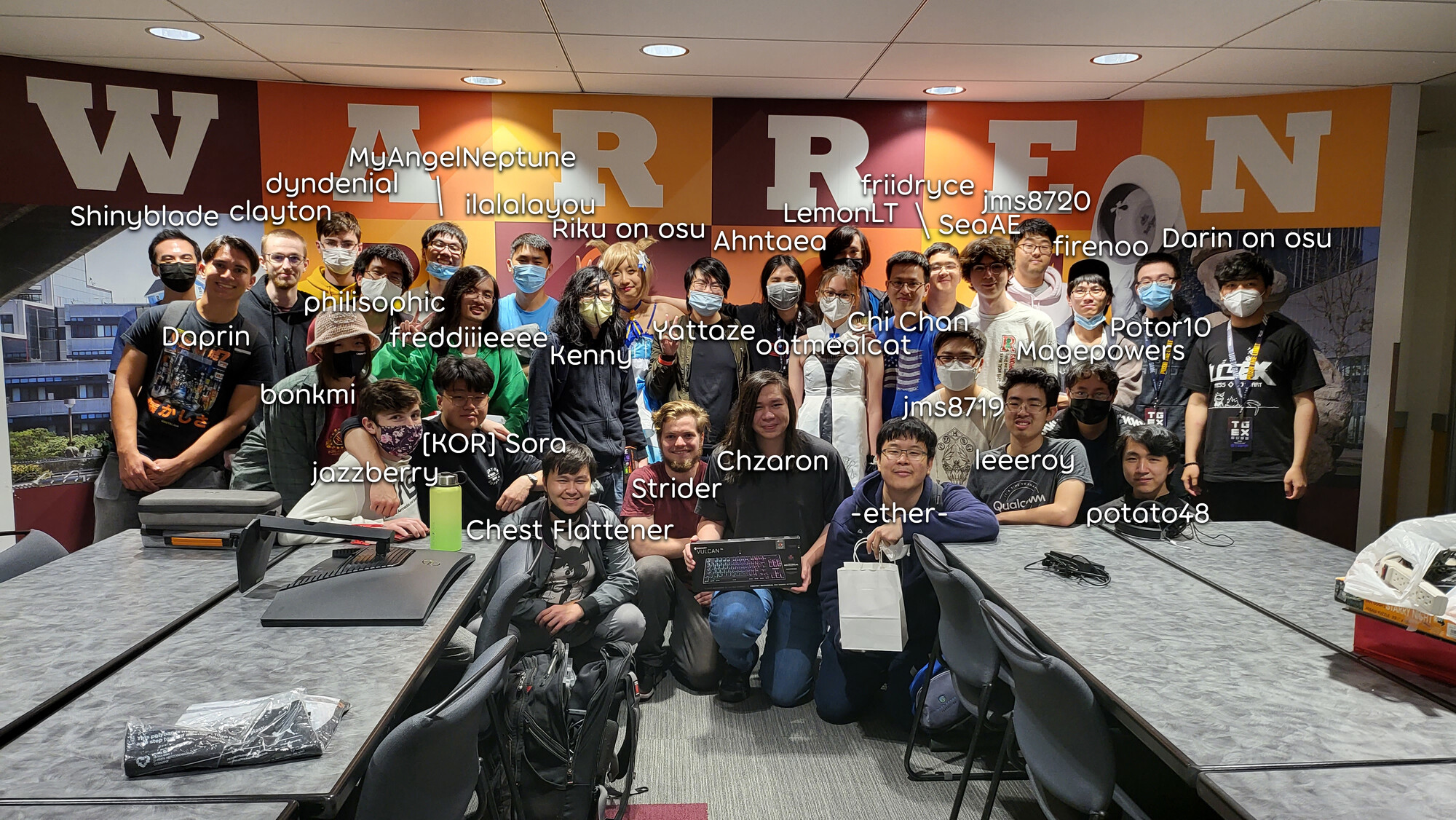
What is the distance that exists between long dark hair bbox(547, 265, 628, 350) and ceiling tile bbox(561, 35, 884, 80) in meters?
0.89

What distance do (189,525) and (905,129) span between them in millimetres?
3398

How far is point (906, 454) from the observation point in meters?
3.27

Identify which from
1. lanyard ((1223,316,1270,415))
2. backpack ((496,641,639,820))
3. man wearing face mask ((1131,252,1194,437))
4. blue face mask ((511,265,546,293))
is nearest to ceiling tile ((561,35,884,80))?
blue face mask ((511,265,546,293))

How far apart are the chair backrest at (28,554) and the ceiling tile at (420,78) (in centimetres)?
217

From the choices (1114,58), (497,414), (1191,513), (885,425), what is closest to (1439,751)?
(1191,513)

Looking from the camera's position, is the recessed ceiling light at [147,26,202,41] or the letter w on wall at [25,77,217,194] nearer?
the recessed ceiling light at [147,26,202,41]

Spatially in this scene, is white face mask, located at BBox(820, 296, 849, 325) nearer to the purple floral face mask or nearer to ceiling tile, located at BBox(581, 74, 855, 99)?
ceiling tile, located at BBox(581, 74, 855, 99)

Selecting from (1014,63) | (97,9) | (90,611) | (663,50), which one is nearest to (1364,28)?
(1014,63)

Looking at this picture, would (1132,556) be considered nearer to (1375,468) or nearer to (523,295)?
(1375,468)

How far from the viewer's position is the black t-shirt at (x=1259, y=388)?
12.8 ft

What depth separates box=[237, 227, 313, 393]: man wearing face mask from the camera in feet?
12.3

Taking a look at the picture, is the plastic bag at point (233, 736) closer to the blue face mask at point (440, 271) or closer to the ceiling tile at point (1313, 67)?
the blue face mask at point (440, 271)

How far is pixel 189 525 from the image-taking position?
261 cm

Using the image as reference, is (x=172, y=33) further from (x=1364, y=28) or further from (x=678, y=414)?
(x=1364, y=28)
